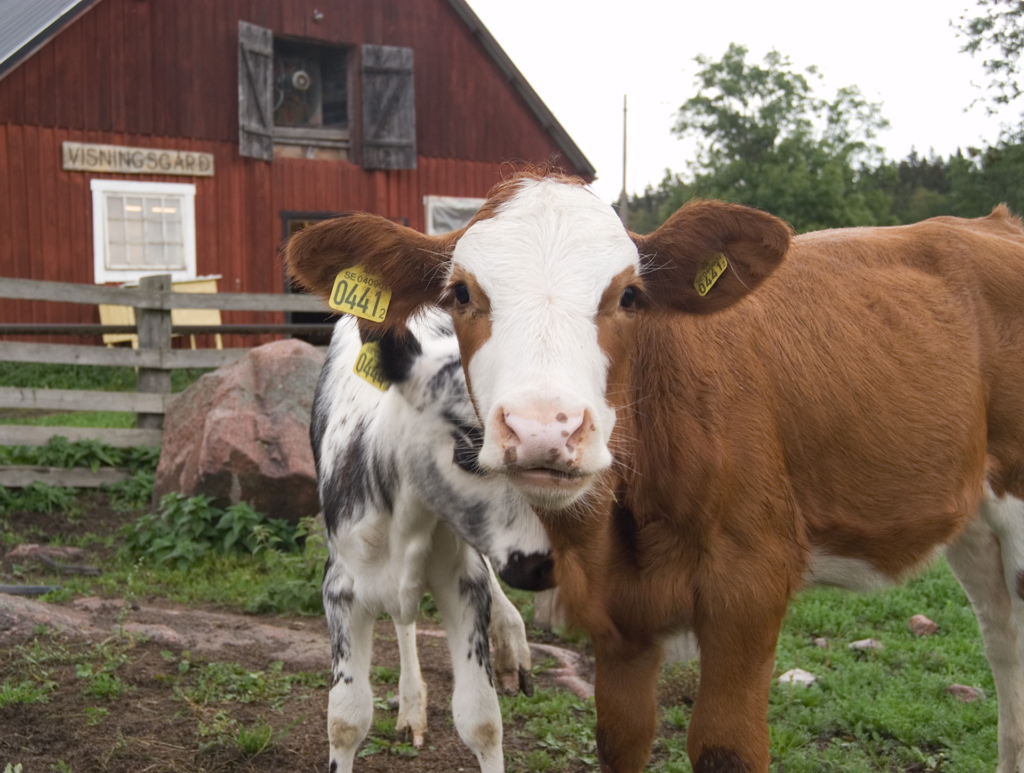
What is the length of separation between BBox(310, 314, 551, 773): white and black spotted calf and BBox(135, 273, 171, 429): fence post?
600cm

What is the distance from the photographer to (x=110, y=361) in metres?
9.37

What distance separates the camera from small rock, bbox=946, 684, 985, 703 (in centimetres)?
472

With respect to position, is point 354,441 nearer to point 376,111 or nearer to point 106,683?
point 106,683

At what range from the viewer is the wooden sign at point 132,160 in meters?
14.8

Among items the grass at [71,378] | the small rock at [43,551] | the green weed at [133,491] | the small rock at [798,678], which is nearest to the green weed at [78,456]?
the green weed at [133,491]

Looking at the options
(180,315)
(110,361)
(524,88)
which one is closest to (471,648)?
(110,361)

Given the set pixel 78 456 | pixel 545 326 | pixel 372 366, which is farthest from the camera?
pixel 78 456

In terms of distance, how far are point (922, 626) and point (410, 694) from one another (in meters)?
3.06

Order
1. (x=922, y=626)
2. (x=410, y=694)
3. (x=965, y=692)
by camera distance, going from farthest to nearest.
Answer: (x=922, y=626) → (x=965, y=692) → (x=410, y=694)

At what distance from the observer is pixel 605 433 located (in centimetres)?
264

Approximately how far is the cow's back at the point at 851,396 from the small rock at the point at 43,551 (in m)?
5.38

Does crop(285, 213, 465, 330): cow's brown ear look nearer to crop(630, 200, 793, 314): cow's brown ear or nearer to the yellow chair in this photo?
crop(630, 200, 793, 314): cow's brown ear

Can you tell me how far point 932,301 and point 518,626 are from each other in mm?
2248

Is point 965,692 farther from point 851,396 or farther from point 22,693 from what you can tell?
point 22,693
